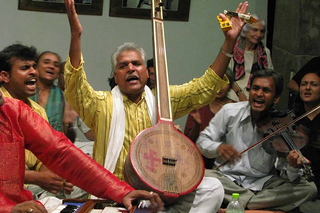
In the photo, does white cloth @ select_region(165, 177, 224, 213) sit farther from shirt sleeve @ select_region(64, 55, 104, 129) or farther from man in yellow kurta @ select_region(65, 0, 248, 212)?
shirt sleeve @ select_region(64, 55, 104, 129)

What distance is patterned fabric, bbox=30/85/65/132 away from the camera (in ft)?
11.5

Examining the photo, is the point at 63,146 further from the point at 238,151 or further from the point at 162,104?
the point at 238,151

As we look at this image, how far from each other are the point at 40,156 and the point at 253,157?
1.88 meters

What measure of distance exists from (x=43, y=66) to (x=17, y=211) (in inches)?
86.4

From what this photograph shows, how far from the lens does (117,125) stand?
2.84 metres

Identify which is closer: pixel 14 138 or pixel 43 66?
pixel 14 138

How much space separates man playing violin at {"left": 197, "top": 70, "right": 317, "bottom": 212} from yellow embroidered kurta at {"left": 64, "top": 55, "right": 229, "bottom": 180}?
50 cm

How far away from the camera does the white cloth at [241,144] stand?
3.37 meters

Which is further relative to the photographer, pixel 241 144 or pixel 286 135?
pixel 241 144

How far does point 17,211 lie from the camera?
68.7 inches

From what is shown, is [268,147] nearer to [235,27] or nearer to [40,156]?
[235,27]

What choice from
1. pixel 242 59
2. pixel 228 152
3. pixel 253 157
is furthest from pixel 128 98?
pixel 242 59

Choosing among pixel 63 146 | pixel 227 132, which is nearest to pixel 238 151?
pixel 227 132

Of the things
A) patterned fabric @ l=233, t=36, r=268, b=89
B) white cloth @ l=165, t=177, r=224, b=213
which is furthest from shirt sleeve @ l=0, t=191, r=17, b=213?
patterned fabric @ l=233, t=36, r=268, b=89
